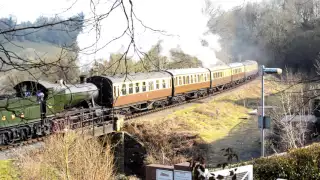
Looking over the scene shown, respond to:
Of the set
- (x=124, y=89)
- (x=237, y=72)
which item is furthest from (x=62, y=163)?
(x=237, y=72)

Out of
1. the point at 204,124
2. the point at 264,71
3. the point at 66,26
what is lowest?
the point at 204,124

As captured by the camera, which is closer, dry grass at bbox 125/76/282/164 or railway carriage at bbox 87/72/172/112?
dry grass at bbox 125/76/282/164

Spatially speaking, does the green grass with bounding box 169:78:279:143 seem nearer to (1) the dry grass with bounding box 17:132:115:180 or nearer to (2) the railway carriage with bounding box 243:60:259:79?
(2) the railway carriage with bounding box 243:60:259:79

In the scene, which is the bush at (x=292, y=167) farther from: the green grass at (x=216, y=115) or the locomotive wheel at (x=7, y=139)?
the green grass at (x=216, y=115)

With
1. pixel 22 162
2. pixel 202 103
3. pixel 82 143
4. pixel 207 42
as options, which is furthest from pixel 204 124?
pixel 207 42

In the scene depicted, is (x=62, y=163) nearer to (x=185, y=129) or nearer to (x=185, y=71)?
(x=185, y=129)

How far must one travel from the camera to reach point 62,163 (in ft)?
43.0

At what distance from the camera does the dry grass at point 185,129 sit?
20.6m

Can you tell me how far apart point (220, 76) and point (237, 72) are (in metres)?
6.11

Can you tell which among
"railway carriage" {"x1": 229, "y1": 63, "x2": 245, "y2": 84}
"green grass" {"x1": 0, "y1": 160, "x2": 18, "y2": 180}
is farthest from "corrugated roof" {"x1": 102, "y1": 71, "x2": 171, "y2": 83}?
"railway carriage" {"x1": 229, "y1": 63, "x2": 245, "y2": 84}

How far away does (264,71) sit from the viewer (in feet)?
41.9

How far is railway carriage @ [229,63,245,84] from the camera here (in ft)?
130

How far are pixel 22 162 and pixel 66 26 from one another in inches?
449

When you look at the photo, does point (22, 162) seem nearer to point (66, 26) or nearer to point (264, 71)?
point (264, 71)
